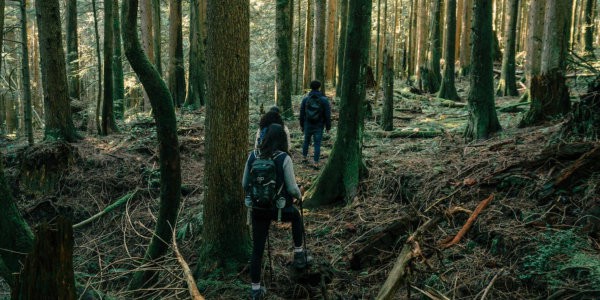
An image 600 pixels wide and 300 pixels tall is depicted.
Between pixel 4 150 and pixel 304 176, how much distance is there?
833cm

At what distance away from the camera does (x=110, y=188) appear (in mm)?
10109

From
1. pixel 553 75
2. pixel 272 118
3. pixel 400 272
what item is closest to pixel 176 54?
pixel 272 118

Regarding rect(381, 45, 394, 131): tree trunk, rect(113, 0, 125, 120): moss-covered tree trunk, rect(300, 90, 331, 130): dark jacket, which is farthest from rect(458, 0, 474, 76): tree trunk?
rect(113, 0, 125, 120): moss-covered tree trunk

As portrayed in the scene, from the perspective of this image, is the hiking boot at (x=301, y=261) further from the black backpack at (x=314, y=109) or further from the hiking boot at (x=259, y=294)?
the black backpack at (x=314, y=109)

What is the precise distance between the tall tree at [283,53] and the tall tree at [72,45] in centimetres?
678

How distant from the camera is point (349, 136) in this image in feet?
27.4

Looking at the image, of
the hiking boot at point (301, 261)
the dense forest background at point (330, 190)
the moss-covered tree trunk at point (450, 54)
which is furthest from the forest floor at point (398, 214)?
the moss-covered tree trunk at point (450, 54)

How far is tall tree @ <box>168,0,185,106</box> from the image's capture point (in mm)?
19125

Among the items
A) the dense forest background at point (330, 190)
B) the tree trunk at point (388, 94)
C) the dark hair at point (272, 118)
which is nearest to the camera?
the dense forest background at point (330, 190)

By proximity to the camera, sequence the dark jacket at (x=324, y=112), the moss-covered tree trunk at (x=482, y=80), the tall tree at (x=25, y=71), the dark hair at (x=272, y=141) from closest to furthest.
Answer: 1. the dark hair at (x=272, y=141)
2. the moss-covered tree trunk at (x=482, y=80)
3. the dark jacket at (x=324, y=112)
4. the tall tree at (x=25, y=71)

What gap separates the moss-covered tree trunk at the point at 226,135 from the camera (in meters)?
5.54

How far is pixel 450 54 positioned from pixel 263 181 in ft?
45.8

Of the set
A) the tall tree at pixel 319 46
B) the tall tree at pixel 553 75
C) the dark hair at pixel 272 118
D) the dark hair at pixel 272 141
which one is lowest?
the dark hair at pixel 272 141

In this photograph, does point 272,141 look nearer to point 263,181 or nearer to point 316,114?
point 263,181
